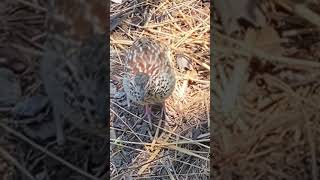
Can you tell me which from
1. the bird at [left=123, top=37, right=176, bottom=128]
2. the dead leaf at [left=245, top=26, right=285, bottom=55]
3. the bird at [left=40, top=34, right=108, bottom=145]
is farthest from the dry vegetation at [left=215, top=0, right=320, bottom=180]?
the bird at [left=123, top=37, right=176, bottom=128]

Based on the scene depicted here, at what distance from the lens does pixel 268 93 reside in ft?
2.34

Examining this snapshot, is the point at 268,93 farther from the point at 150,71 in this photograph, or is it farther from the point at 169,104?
the point at 169,104

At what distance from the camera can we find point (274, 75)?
2.32ft

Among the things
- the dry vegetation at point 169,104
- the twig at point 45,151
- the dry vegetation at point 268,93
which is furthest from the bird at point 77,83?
the dry vegetation at point 169,104

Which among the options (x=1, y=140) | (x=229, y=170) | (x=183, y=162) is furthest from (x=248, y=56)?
(x=183, y=162)

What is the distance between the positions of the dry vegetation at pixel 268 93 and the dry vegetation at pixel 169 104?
4.53 feet

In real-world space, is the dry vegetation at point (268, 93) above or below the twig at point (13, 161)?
above

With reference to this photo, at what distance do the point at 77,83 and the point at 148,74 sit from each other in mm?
1333

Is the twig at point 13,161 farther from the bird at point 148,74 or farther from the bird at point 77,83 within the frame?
the bird at point 148,74

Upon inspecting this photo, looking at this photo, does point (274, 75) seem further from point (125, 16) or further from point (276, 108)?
point (125, 16)

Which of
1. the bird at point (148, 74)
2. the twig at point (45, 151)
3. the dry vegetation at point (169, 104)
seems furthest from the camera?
the dry vegetation at point (169, 104)

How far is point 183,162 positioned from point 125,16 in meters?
0.59

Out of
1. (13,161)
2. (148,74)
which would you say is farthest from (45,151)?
(148,74)

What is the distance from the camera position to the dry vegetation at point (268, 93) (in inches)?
27.6
